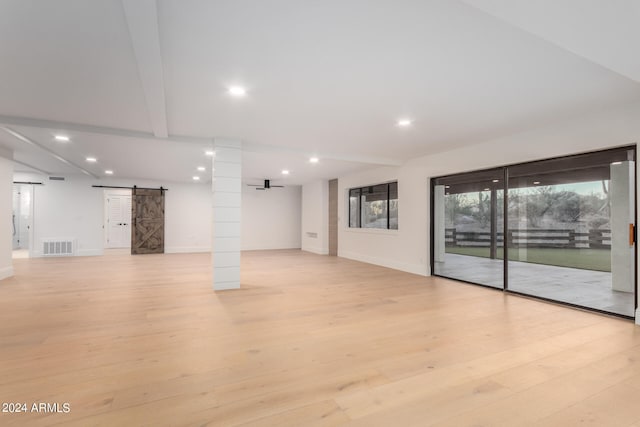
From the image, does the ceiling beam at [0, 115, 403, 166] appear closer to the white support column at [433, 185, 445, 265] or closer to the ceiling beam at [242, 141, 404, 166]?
the ceiling beam at [242, 141, 404, 166]

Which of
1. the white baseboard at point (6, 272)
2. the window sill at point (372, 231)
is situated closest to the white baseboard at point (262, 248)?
the window sill at point (372, 231)

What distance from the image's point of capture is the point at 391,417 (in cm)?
172

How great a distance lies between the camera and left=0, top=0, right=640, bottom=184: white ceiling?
184 centimetres

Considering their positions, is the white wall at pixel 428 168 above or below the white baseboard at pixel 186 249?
above

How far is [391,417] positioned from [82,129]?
517cm

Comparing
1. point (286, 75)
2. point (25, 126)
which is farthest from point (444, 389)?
point (25, 126)

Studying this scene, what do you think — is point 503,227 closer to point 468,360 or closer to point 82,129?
point 468,360

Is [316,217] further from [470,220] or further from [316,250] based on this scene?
[470,220]

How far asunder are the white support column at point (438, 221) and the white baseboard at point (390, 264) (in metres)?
0.35

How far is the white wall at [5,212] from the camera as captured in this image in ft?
18.2

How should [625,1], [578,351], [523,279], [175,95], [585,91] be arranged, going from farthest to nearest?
[523,279] → [175,95] → [585,91] → [578,351] → [625,1]

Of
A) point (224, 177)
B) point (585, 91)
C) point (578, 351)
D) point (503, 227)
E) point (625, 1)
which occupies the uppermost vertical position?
point (585, 91)

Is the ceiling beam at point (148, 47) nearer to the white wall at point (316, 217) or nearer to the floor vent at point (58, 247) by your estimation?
the white wall at point (316, 217)

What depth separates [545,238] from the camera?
219 inches
